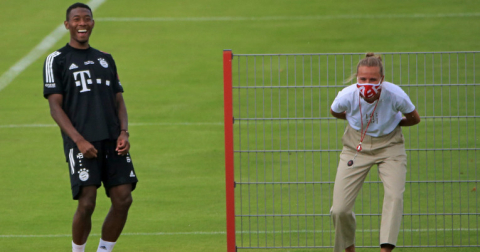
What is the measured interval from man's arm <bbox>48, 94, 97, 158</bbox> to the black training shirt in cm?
6

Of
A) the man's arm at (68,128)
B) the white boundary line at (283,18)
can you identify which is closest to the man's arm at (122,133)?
the man's arm at (68,128)

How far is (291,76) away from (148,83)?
247cm

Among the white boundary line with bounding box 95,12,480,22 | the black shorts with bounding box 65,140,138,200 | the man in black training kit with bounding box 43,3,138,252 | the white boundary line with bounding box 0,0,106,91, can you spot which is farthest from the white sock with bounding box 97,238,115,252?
the white boundary line with bounding box 95,12,480,22

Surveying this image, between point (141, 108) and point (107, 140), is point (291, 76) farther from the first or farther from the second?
point (107, 140)

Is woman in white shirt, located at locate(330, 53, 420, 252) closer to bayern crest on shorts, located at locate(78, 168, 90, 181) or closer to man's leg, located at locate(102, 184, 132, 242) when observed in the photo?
man's leg, located at locate(102, 184, 132, 242)

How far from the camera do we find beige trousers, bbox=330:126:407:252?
4664 mm

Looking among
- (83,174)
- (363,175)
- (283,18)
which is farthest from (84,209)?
(283,18)

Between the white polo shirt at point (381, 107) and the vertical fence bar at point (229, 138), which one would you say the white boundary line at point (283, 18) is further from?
the white polo shirt at point (381, 107)

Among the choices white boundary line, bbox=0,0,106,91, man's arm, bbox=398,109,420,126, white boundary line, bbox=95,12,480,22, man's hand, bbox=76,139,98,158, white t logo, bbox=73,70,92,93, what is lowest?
man's hand, bbox=76,139,98,158

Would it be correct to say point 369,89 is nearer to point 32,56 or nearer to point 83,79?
point 83,79

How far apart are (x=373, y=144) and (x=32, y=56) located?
31.8 ft

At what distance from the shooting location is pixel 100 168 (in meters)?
4.70

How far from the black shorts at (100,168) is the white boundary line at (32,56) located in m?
7.60

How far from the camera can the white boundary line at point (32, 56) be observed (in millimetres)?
12008
